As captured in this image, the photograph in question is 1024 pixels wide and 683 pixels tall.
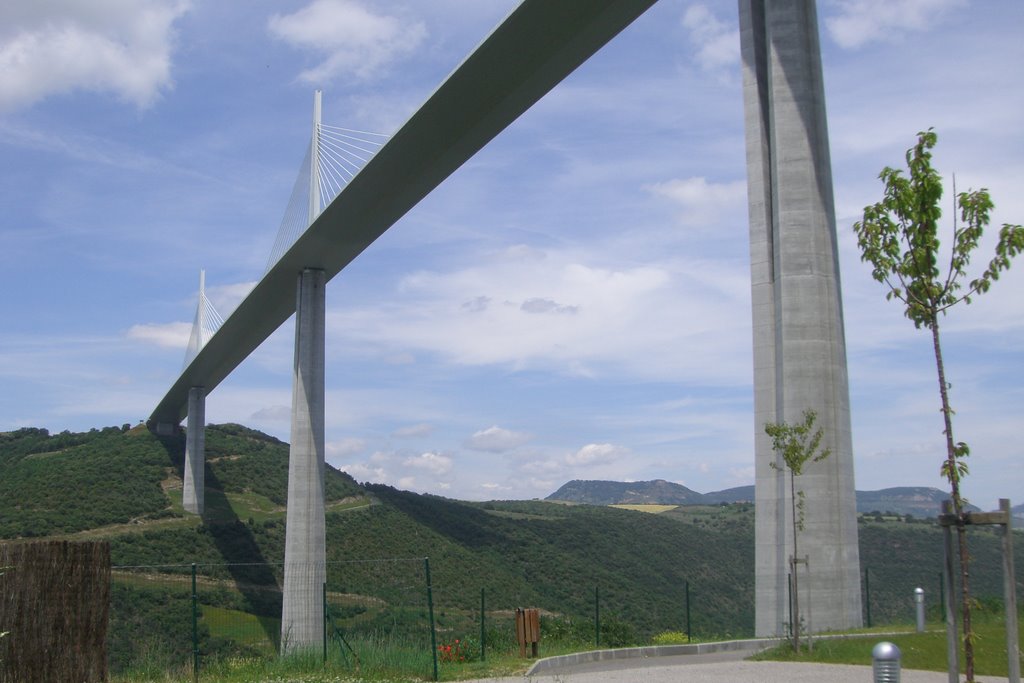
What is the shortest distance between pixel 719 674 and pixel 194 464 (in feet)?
172

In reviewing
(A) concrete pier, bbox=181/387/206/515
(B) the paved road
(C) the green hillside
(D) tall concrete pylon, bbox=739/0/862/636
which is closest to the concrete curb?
(B) the paved road

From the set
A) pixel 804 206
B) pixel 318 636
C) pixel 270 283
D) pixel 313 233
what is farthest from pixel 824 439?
pixel 270 283

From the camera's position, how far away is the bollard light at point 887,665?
7.01m

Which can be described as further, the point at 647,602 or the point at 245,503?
the point at 245,503

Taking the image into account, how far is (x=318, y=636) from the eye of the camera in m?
35.9

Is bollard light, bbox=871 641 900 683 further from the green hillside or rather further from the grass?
the green hillside

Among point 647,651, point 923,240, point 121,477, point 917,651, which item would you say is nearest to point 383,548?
point 121,477

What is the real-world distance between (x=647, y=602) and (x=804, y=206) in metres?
28.2

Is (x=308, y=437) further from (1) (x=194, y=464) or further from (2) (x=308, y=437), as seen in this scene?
(1) (x=194, y=464)

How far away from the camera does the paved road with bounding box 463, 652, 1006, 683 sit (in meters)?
12.6

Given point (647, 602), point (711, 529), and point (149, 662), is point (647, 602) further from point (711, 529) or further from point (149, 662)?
point (149, 662)

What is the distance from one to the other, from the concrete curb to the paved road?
0.29 metres

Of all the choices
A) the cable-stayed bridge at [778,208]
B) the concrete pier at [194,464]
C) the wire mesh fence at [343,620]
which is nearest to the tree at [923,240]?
the wire mesh fence at [343,620]

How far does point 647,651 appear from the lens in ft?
59.2
